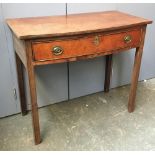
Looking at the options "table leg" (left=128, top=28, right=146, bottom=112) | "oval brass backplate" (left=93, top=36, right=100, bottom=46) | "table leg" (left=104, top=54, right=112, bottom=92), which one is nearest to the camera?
"oval brass backplate" (left=93, top=36, right=100, bottom=46)

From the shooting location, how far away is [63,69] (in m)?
1.85

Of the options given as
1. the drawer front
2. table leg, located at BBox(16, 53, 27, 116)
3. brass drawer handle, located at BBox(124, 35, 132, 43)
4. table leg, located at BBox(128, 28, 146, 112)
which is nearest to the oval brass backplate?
the drawer front

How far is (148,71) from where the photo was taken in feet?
7.80

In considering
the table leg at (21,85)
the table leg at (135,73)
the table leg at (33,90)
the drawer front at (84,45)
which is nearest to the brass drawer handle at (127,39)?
the drawer front at (84,45)

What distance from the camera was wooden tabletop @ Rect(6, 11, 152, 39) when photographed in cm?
123

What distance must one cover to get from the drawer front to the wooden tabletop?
0.05 m

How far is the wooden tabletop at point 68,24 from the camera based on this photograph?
4.03 feet

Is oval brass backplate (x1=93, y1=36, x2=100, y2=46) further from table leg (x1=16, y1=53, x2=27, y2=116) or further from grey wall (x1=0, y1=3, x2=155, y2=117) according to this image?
table leg (x1=16, y1=53, x2=27, y2=116)

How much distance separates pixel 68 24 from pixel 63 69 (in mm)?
523

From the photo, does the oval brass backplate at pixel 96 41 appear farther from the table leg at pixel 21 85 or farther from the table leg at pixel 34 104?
the table leg at pixel 21 85

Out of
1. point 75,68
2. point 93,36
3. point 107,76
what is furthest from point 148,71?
point 93,36

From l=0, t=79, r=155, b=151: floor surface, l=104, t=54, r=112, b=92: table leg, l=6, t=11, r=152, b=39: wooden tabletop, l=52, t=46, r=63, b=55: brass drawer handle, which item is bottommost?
l=0, t=79, r=155, b=151: floor surface

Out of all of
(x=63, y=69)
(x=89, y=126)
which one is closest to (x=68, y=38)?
(x=63, y=69)
